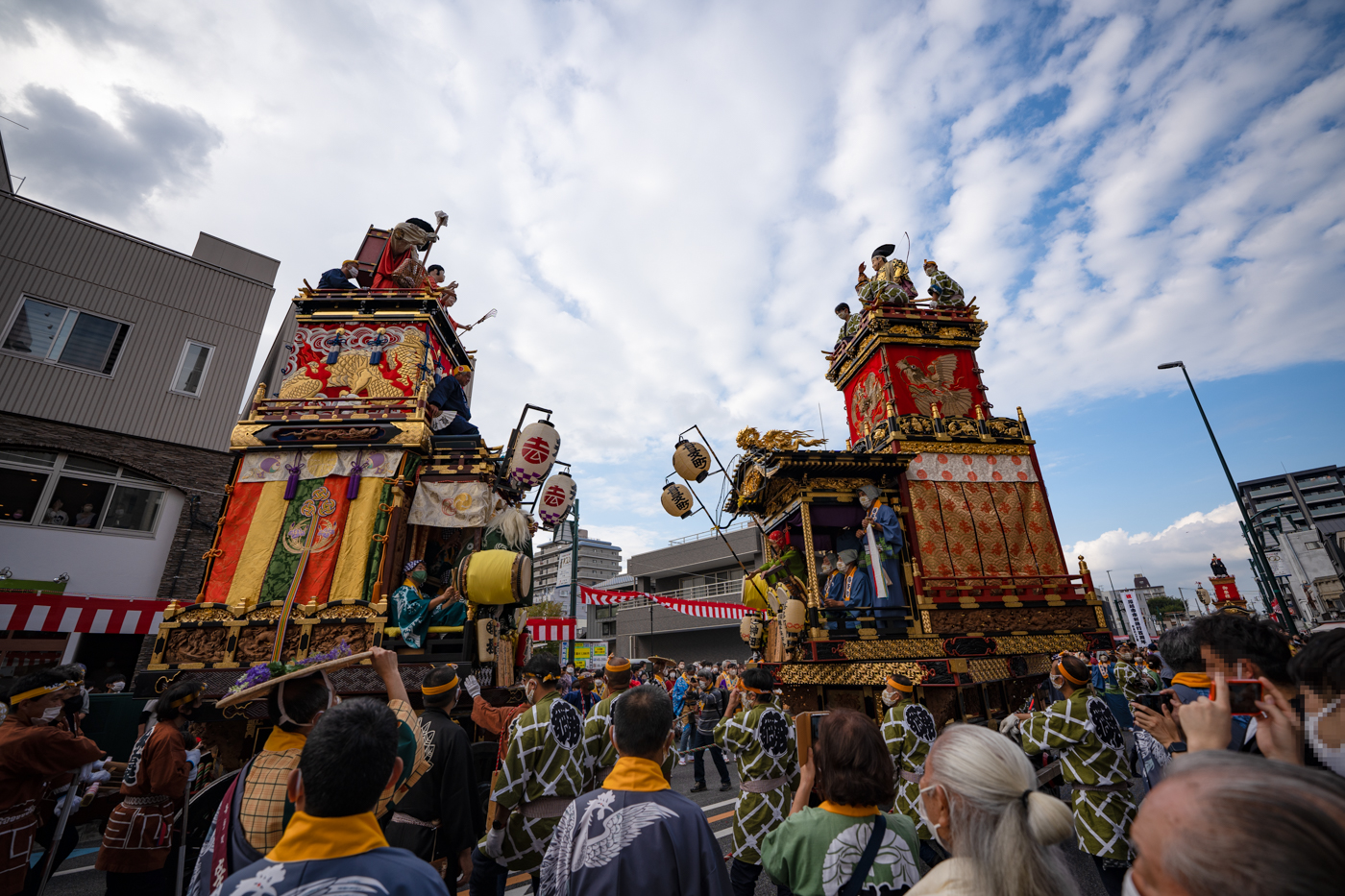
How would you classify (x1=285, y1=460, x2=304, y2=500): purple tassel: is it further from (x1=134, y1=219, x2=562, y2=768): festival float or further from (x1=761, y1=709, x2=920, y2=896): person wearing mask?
(x1=761, y1=709, x2=920, y2=896): person wearing mask

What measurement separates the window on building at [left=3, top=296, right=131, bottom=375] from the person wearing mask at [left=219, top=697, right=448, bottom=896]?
19997 millimetres

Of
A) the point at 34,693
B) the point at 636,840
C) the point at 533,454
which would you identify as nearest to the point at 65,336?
the point at 533,454

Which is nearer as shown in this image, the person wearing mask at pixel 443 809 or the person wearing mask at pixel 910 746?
the person wearing mask at pixel 443 809

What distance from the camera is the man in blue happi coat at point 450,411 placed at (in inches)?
449

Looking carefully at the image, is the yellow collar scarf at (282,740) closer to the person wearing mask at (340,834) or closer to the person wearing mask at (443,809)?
the person wearing mask at (340,834)

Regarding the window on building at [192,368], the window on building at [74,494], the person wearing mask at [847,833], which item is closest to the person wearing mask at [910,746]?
the person wearing mask at [847,833]

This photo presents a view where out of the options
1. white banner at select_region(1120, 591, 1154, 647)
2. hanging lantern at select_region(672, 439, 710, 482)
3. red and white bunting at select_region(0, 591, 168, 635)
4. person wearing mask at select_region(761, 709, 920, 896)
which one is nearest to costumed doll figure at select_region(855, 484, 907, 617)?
hanging lantern at select_region(672, 439, 710, 482)

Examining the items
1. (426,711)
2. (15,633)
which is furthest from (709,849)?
(15,633)

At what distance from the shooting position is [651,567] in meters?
41.5

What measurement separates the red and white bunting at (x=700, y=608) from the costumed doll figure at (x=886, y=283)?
31.3 feet

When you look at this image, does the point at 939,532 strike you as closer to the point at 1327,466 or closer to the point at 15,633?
the point at 15,633

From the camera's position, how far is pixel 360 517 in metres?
9.62

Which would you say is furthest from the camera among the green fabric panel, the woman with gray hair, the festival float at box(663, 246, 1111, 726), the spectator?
the festival float at box(663, 246, 1111, 726)

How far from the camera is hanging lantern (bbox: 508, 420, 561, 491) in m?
10.8
